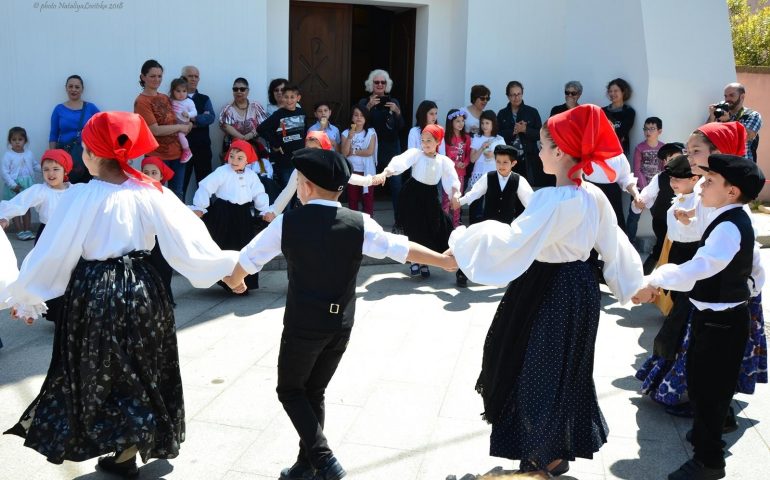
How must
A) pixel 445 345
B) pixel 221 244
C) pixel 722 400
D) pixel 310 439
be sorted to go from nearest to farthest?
pixel 310 439, pixel 722 400, pixel 445 345, pixel 221 244

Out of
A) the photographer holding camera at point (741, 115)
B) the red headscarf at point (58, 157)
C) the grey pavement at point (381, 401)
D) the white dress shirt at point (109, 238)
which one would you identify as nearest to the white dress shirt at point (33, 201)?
the red headscarf at point (58, 157)

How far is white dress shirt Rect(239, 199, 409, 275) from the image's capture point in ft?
12.0

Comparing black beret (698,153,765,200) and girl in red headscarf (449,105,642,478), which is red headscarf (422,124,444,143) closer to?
girl in red headscarf (449,105,642,478)

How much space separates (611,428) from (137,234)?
2.85 m

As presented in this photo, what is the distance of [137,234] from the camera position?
3797 mm

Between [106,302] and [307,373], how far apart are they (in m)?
0.97

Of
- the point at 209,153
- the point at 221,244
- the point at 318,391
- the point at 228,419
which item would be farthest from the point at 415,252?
the point at 209,153

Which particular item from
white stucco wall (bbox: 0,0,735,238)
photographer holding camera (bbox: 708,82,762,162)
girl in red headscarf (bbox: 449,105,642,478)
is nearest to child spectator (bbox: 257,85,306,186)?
white stucco wall (bbox: 0,0,735,238)

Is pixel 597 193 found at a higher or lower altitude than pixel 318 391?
higher

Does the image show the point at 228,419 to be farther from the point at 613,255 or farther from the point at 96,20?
the point at 96,20

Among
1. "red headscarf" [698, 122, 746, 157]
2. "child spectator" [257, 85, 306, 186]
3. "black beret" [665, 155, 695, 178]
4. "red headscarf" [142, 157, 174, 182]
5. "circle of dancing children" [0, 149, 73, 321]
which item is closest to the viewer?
"red headscarf" [698, 122, 746, 157]

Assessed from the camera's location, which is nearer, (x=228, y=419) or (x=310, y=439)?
(x=310, y=439)

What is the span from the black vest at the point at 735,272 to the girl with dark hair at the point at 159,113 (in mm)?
6312

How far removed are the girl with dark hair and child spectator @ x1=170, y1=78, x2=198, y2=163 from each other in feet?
0.20
